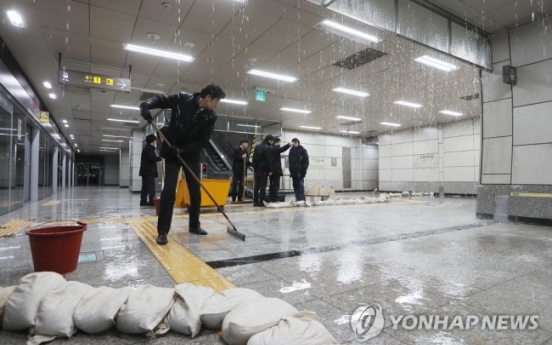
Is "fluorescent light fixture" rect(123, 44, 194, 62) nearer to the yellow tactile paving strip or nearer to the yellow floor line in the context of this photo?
the yellow tactile paving strip

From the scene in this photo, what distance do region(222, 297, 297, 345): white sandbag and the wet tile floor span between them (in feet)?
0.50

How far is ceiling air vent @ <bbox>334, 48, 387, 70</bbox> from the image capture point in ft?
23.4

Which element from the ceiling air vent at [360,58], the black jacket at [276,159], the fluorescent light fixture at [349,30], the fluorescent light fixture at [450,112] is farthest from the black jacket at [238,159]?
the fluorescent light fixture at [450,112]

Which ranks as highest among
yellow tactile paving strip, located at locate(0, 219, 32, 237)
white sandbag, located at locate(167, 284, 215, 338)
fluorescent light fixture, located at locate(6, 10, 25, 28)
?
fluorescent light fixture, located at locate(6, 10, 25, 28)

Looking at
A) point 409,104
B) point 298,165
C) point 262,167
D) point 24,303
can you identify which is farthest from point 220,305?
point 409,104

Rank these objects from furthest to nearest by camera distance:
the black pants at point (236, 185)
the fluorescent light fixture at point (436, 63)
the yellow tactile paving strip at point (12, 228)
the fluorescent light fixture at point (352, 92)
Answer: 1. the fluorescent light fixture at point (352, 92)
2. the black pants at point (236, 185)
3. the fluorescent light fixture at point (436, 63)
4. the yellow tactile paving strip at point (12, 228)

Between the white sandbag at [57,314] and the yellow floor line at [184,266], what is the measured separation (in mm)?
680

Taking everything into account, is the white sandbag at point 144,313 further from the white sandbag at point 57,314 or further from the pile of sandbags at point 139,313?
the white sandbag at point 57,314

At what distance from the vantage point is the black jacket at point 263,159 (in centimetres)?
770

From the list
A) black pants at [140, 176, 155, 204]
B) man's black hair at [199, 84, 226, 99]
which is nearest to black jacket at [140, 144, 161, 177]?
black pants at [140, 176, 155, 204]

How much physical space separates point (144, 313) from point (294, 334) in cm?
70

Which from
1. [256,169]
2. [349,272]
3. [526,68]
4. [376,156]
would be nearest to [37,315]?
[349,272]

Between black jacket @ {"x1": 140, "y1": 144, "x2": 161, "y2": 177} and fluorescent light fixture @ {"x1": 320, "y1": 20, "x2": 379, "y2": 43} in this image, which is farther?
black jacket @ {"x1": 140, "y1": 144, "x2": 161, "y2": 177}

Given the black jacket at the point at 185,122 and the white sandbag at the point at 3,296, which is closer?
the white sandbag at the point at 3,296
